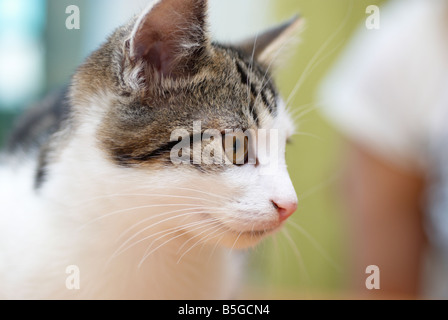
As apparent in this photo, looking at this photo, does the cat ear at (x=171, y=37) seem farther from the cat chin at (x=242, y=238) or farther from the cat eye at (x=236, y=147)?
the cat chin at (x=242, y=238)

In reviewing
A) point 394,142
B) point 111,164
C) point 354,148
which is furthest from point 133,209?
point 354,148

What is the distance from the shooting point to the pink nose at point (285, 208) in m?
0.48

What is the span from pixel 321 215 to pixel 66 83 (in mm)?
455

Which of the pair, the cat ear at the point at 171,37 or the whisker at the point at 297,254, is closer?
the cat ear at the point at 171,37

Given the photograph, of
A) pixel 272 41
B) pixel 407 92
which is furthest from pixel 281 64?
pixel 407 92

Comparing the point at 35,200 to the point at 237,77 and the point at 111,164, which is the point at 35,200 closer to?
the point at 111,164

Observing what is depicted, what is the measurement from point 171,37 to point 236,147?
0.15m

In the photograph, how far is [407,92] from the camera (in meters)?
1.13

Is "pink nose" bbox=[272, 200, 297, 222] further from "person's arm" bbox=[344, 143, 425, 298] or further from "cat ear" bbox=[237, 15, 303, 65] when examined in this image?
"person's arm" bbox=[344, 143, 425, 298]

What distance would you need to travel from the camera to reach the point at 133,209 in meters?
0.51

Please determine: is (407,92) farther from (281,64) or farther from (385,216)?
(281,64)

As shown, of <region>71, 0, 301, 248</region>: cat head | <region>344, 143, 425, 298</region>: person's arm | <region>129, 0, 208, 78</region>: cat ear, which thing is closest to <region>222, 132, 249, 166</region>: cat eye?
<region>71, 0, 301, 248</region>: cat head

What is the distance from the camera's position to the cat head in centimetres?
49

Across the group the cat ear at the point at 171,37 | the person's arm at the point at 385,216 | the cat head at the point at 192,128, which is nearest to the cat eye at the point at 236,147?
the cat head at the point at 192,128
